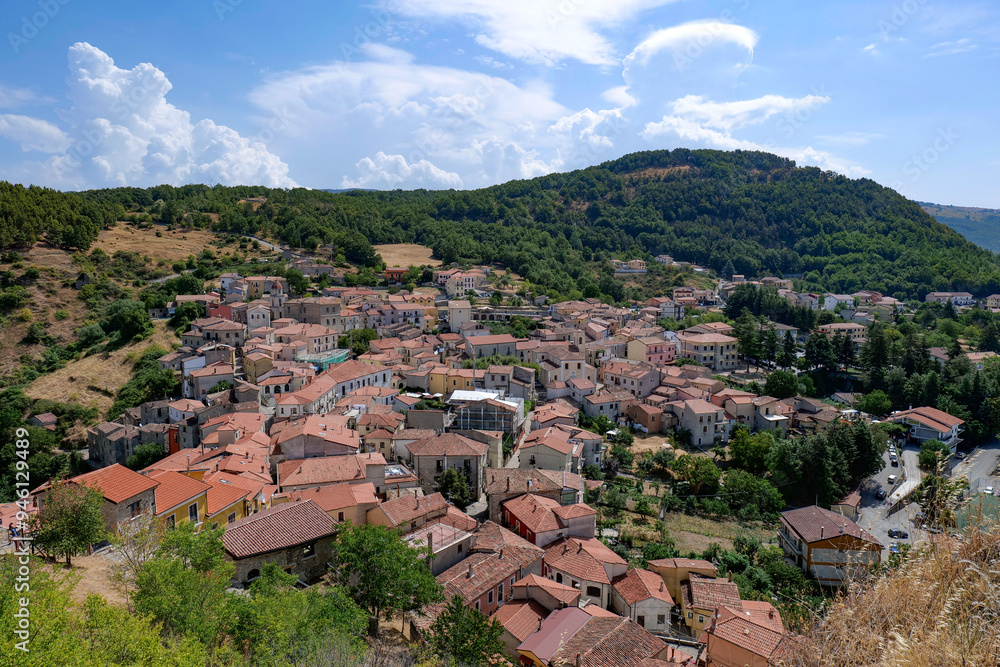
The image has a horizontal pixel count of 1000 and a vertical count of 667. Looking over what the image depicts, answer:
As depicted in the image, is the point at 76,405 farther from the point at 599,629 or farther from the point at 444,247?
the point at 444,247

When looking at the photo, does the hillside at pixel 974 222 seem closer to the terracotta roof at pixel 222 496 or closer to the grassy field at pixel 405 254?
the grassy field at pixel 405 254

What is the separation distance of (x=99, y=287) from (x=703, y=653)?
53.3m

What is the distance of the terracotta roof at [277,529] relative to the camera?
13141mm

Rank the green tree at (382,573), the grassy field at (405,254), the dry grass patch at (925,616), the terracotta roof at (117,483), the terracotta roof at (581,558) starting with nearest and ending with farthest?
the dry grass patch at (925,616), the green tree at (382,573), the terracotta roof at (117,483), the terracotta roof at (581,558), the grassy field at (405,254)

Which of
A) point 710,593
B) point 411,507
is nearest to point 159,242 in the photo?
point 411,507

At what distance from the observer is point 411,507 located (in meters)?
17.5

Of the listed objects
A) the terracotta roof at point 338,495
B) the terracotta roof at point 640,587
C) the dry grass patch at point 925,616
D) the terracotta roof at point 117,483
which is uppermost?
the dry grass patch at point 925,616

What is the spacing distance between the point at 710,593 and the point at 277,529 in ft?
40.0

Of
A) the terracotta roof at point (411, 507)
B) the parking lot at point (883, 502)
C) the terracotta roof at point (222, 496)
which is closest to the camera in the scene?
the terracotta roof at point (222, 496)

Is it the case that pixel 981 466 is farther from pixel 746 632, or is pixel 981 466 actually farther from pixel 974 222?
pixel 974 222

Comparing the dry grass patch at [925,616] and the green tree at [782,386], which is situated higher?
the dry grass patch at [925,616]

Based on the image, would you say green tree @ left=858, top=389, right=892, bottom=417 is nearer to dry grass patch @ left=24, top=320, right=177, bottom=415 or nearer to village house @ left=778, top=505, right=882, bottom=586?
village house @ left=778, top=505, right=882, bottom=586

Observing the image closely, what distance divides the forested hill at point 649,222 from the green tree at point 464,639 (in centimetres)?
5496

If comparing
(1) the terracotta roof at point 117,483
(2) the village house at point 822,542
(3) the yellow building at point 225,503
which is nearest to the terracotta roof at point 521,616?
(3) the yellow building at point 225,503
